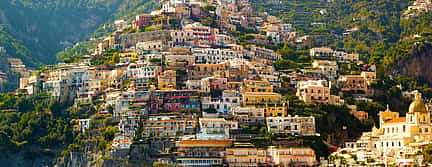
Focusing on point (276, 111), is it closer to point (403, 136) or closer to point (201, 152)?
point (201, 152)

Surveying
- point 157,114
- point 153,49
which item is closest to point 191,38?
point 153,49

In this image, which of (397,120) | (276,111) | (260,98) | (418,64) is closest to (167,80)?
(260,98)

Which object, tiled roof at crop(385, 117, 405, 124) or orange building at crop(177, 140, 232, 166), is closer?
orange building at crop(177, 140, 232, 166)

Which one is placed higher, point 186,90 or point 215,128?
point 186,90

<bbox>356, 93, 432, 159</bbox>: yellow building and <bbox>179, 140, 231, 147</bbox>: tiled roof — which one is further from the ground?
<bbox>356, 93, 432, 159</bbox>: yellow building

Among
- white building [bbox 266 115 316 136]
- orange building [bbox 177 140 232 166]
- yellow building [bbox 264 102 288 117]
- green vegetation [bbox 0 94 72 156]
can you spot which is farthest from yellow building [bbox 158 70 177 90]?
orange building [bbox 177 140 232 166]

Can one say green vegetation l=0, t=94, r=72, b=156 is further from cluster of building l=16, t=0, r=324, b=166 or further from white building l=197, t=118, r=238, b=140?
white building l=197, t=118, r=238, b=140
